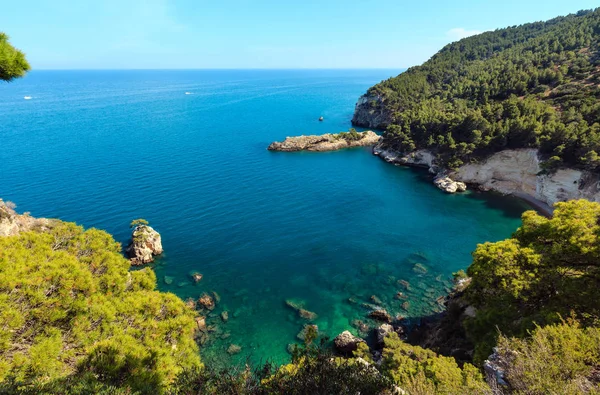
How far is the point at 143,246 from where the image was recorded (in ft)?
129

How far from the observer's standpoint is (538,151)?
181 feet

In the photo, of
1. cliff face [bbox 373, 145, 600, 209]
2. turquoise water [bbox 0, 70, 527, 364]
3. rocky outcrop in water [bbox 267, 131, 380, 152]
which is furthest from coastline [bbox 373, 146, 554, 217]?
rocky outcrop in water [bbox 267, 131, 380, 152]

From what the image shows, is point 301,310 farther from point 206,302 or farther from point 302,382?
point 302,382

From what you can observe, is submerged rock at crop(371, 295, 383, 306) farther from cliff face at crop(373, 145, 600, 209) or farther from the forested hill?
the forested hill

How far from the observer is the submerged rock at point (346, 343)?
89.5ft

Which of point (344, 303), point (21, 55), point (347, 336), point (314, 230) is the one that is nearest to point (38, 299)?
point (21, 55)

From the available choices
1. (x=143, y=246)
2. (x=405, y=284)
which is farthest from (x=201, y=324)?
(x=405, y=284)

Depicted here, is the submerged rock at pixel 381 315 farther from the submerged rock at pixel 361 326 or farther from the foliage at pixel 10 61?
the foliage at pixel 10 61

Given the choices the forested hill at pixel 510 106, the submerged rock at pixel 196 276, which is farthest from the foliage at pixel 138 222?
the forested hill at pixel 510 106

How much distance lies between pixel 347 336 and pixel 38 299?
24245 mm

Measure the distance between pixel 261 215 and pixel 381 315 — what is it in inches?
1044

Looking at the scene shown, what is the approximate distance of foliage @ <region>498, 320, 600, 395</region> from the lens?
11.2 meters

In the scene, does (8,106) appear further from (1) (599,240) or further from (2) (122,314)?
(1) (599,240)

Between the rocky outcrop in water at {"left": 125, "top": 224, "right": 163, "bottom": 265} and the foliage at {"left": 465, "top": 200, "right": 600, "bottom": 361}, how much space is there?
36011 millimetres
